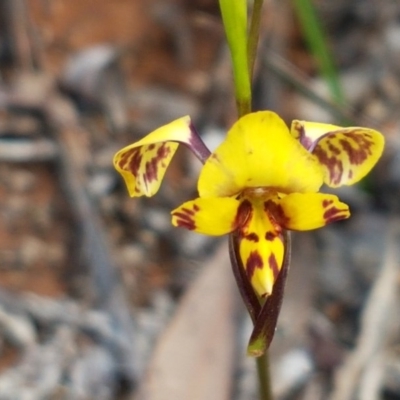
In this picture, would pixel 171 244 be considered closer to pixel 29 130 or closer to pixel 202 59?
pixel 29 130

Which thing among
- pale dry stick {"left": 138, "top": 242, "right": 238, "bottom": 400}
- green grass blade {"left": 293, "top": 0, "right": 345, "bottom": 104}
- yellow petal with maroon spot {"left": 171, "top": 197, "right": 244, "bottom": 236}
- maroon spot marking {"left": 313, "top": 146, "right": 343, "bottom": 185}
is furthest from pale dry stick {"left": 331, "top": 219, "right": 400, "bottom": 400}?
yellow petal with maroon spot {"left": 171, "top": 197, "right": 244, "bottom": 236}

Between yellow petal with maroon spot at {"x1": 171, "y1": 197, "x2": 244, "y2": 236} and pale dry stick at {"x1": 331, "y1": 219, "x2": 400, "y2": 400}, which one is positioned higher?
yellow petal with maroon spot at {"x1": 171, "y1": 197, "x2": 244, "y2": 236}

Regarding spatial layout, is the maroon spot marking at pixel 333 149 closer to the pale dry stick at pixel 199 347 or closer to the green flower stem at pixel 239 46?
the green flower stem at pixel 239 46

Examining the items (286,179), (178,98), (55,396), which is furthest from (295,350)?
(178,98)

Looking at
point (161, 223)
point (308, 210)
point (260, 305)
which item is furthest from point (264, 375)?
point (161, 223)

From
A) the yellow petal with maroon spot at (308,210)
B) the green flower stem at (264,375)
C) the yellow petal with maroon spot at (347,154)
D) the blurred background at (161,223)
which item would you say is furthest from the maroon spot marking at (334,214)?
the blurred background at (161,223)

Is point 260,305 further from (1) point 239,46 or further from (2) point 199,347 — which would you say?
(2) point 199,347

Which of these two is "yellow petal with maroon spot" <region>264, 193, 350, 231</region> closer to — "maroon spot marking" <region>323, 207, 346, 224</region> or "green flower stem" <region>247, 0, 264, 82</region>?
"maroon spot marking" <region>323, 207, 346, 224</region>
